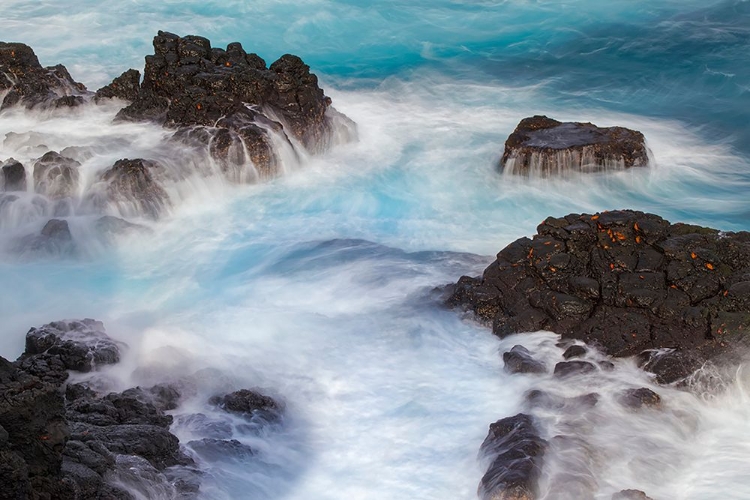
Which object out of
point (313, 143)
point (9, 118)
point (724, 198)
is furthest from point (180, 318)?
point (724, 198)

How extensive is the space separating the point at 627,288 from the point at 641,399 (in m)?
1.65

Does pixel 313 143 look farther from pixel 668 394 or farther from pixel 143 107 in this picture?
pixel 668 394

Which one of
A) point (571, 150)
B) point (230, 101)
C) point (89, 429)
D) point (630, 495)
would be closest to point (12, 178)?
point (230, 101)

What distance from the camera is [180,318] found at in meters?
11.1

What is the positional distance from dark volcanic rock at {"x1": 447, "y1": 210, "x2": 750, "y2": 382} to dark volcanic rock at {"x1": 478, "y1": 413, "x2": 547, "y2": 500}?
1870 millimetres

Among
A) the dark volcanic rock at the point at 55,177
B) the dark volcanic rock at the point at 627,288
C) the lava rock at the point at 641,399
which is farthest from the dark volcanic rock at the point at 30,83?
the lava rock at the point at 641,399

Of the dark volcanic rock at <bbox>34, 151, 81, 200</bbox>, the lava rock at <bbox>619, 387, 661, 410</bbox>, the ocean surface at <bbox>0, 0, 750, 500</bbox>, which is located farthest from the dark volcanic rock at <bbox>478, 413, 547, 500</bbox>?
the dark volcanic rock at <bbox>34, 151, 81, 200</bbox>

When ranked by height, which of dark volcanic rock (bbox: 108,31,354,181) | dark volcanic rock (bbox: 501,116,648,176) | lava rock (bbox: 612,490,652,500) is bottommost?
lava rock (bbox: 612,490,652,500)

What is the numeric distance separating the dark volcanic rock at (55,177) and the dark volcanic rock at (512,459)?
8.50 m

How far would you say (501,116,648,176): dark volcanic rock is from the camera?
14.8 m

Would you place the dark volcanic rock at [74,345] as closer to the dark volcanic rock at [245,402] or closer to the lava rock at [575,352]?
the dark volcanic rock at [245,402]

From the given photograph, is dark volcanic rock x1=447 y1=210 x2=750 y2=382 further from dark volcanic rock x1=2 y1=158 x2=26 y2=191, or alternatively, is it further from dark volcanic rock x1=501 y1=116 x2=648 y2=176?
dark volcanic rock x1=2 y1=158 x2=26 y2=191

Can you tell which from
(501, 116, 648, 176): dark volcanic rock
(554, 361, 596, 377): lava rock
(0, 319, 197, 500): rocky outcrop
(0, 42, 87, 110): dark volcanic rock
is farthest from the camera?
(0, 42, 87, 110): dark volcanic rock

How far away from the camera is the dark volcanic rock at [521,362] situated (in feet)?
31.0
